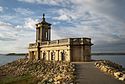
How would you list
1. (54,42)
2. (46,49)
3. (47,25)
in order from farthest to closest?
(47,25) < (46,49) < (54,42)

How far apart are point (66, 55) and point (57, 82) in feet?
59.3

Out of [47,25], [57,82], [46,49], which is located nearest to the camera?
[57,82]

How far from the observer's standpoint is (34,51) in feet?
169

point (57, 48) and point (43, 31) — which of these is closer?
point (57, 48)

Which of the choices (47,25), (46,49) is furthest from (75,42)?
(47,25)

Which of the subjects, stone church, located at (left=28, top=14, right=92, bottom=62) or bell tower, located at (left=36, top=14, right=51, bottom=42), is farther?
bell tower, located at (left=36, top=14, right=51, bottom=42)

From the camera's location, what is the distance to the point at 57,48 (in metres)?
41.0

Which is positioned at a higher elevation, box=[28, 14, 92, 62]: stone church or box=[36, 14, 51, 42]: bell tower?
box=[36, 14, 51, 42]: bell tower

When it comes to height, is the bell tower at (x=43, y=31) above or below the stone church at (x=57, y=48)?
above

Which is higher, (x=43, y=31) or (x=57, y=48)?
(x=43, y=31)

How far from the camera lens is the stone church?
121 ft

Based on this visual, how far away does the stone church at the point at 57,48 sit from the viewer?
121ft

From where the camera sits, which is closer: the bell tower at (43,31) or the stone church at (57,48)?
the stone church at (57,48)

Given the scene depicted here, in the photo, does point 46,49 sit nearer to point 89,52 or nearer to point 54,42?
point 54,42
